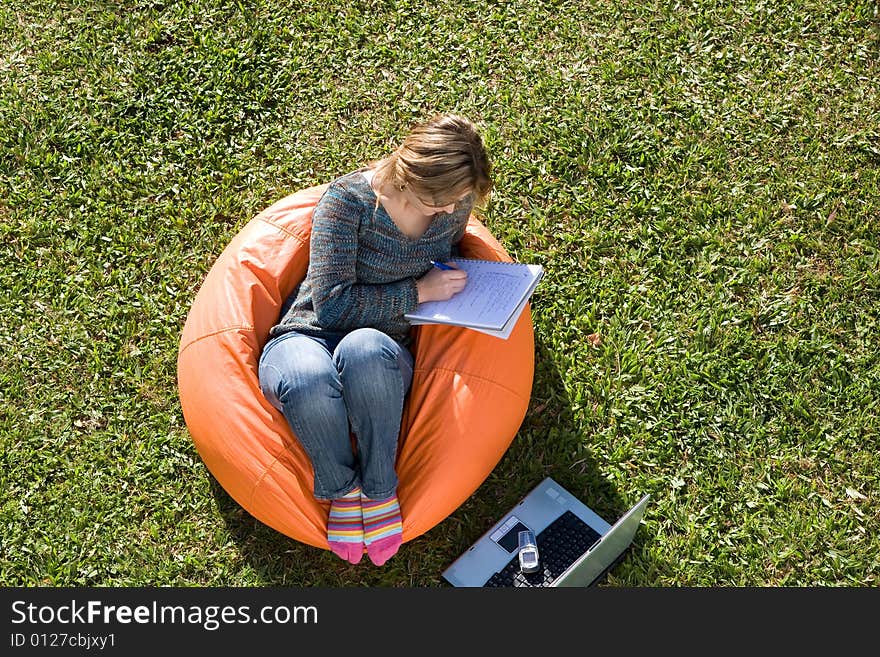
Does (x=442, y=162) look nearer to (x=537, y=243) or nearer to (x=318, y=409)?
(x=318, y=409)

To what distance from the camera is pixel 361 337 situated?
3.27 metres

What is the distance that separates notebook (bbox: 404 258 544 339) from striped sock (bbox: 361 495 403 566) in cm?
71

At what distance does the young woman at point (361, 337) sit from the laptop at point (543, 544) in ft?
1.38

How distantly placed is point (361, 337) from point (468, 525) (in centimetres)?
105

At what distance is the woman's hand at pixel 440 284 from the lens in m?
3.43

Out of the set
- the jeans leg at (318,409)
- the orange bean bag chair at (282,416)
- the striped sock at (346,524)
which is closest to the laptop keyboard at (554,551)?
the orange bean bag chair at (282,416)

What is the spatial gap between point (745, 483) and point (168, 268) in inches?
115

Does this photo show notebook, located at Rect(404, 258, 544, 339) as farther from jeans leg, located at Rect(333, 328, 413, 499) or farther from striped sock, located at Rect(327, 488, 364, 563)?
striped sock, located at Rect(327, 488, 364, 563)

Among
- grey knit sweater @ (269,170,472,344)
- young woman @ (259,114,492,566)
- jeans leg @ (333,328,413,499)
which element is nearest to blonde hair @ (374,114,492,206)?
young woman @ (259,114,492,566)

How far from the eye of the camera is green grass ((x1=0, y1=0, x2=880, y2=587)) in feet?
12.5

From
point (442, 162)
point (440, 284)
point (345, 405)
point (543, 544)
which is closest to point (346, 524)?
point (345, 405)

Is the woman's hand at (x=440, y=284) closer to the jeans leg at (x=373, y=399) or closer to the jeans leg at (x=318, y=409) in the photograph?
the jeans leg at (x=373, y=399)

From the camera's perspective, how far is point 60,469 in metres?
3.94

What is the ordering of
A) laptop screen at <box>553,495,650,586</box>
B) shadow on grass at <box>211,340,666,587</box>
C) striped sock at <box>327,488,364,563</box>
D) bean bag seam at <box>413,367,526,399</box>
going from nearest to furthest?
laptop screen at <box>553,495,650,586</box>
striped sock at <box>327,488,364,563</box>
bean bag seam at <box>413,367,526,399</box>
shadow on grass at <box>211,340,666,587</box>
